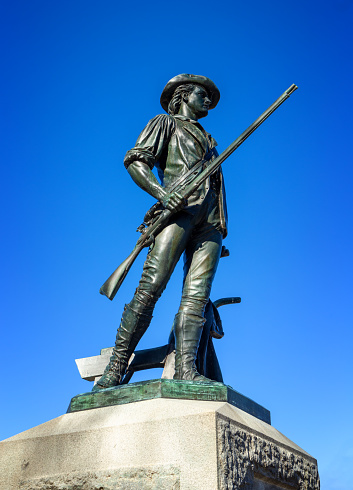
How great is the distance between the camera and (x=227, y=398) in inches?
158

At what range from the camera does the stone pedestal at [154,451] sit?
3475 millimetres

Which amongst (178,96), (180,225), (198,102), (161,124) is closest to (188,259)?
(180,225)

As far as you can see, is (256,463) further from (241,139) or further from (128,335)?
(241,139)

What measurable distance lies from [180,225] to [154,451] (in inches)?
79.8

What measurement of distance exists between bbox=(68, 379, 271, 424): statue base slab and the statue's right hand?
4.92 ft

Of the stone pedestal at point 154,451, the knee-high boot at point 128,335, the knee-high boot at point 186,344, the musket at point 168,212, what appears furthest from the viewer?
the musket at point 168,212

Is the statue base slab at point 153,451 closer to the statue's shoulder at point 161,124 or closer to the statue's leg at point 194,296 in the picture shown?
the statue's leg at point 194,296

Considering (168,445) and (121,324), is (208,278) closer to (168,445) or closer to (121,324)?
(121,324)

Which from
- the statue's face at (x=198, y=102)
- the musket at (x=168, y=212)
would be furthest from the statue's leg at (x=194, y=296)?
the statue's face at (x=198, y=102)

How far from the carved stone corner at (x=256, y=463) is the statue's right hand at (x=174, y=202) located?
1893mm

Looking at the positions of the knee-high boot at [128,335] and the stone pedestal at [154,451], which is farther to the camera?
the knee-high boot at [128,335]

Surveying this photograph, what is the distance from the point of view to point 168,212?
481 cm

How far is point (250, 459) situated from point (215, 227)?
2.17 m

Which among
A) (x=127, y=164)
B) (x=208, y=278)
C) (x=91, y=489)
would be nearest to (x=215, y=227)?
(x=208, y=278)
